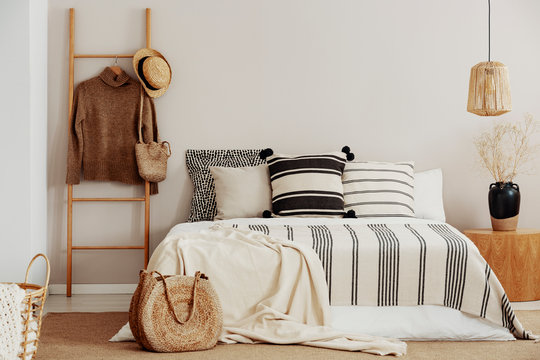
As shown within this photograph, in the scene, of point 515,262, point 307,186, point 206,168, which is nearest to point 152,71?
A: point 206,168

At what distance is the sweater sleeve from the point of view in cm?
466

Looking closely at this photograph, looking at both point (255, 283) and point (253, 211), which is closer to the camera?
point (255, 283)

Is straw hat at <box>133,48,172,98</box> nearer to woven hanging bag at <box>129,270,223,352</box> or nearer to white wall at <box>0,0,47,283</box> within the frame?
white wall at <box>0,0,47,283</box>

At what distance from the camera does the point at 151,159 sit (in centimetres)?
466

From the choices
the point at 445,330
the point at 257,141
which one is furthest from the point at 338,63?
the point at 445,330

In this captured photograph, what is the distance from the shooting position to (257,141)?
486cm

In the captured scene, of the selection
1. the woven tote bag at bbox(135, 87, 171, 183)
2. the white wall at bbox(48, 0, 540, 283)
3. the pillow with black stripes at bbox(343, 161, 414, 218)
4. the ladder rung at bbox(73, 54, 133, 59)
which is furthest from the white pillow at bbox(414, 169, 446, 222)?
the ladder rung at bbox(73, 54, 133, 59)

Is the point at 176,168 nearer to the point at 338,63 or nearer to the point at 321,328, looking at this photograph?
the point at 338,63

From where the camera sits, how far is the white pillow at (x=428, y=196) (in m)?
4.58

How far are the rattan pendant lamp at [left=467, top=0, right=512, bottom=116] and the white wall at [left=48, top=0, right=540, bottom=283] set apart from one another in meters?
0.40

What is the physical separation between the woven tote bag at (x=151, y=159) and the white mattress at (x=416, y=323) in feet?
6.11

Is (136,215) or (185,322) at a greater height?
(136,215)

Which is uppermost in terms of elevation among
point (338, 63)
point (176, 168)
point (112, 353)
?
point (338, 63)

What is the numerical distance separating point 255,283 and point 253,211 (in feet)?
3.77
